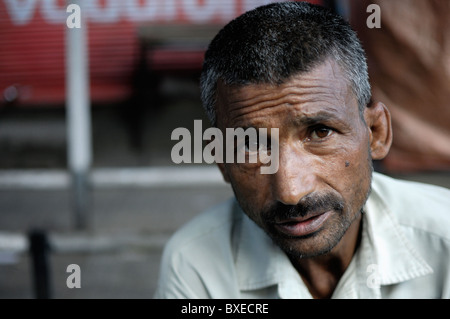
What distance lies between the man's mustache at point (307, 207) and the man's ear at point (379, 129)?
0.32m

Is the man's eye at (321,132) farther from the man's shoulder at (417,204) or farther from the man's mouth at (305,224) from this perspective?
the man's shoulder at (417,204)

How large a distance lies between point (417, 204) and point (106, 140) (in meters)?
4.03

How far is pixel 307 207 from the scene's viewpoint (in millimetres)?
→ 1665

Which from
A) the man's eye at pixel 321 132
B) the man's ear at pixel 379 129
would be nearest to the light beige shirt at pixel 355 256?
the man's ear at pixel 379 129

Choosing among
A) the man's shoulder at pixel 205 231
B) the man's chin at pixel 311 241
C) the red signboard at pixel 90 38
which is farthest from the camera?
the red signboard at pixel 90 38

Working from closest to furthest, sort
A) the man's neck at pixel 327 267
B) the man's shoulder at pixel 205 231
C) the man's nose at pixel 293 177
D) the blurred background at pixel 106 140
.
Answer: the man's nose at pixel 293 177 → the man's neck at pixel 327 267 → the man's shoulder at pixel 205 231 → the blurred background at pixel 106 140

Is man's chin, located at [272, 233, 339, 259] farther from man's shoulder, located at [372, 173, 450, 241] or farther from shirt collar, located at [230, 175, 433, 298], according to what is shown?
man's shoulder, located at [372, 173, 450, 241]

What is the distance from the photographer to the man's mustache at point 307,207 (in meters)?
1.66

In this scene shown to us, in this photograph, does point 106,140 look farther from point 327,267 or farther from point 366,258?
point 366,258

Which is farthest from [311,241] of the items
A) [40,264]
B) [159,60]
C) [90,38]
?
[90,38]

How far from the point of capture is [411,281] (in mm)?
1880

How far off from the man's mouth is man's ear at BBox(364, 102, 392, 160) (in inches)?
14.6

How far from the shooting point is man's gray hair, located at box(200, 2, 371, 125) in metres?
1.69
